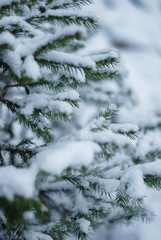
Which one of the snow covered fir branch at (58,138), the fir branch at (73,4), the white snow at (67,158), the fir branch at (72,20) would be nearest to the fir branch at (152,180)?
the snow covered fir branch at (58,138)

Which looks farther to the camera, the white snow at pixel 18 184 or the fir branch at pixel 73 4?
the fir branch at pixel 73 4

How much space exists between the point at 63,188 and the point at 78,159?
0.81 m

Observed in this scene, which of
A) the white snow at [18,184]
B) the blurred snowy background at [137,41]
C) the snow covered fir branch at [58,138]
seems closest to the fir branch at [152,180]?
the snow covered fir branch at [58,138]

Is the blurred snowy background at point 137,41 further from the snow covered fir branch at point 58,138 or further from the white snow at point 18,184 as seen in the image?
the white snow at point 18,184

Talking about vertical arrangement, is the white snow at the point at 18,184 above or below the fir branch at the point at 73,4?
below

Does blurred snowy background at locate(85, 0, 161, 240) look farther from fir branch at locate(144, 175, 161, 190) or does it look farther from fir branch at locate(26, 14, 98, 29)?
fir branch at locate(26, 14, 98, 29)

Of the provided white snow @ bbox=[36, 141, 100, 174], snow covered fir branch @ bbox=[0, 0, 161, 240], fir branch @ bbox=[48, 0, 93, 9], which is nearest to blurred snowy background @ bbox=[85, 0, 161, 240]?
snow covered fir branch @ bbox=[0, 0, 161, 240]

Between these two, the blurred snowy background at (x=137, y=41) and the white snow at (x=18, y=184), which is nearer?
the white snow at (x=18, y=184)

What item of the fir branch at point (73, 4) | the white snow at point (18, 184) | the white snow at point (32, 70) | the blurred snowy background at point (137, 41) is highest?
the fir branch at point (73, 4)

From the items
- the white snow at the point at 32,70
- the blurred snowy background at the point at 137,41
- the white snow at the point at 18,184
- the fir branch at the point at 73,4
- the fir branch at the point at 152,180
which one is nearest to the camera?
the white snow at the point at 18,184

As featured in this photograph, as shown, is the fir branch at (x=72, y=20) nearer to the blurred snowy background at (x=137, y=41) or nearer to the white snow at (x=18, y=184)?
the white snow at (x=18, y=184)

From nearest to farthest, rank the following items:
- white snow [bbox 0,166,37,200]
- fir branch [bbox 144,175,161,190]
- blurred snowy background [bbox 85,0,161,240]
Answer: white snow [bbox 0,166,37,200] → fir branch [bbox 144,175,161,190] → blurred snowy background [bbox 85,0,161,240]

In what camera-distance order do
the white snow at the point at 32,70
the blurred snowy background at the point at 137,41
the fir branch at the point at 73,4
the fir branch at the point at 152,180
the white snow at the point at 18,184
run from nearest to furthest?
the white snow at the point at 18,184
the white snow at the point at 32,70
the fir branch at the point at 152,180
the fir branch at the point at 73,4
the blurred snowy background at the point at 137,41

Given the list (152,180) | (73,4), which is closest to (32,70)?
(73,4)
